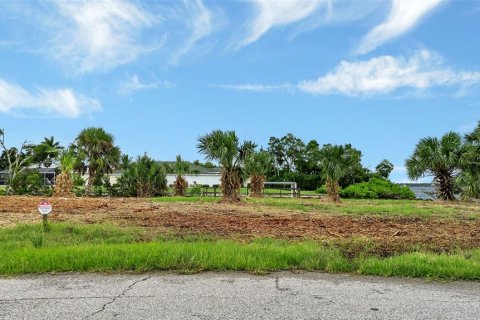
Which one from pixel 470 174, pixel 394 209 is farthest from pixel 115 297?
pixel 470 174

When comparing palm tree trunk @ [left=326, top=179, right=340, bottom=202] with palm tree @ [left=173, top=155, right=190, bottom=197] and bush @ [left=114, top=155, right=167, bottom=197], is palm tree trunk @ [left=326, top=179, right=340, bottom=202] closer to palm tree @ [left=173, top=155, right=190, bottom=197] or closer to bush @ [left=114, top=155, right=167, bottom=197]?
palm tree @ [left=173, top=155, right=190, bottom=197]

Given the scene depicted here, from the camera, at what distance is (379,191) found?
136 ft

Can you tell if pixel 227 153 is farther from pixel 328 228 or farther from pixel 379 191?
pixel 379 191

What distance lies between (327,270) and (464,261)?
206cm

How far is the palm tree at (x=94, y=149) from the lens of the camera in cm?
3656

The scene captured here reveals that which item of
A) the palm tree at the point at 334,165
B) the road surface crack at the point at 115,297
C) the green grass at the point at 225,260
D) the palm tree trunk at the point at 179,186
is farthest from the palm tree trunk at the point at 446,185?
the road surface crack at the point at 115,297

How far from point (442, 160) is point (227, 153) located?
1316 centimetres

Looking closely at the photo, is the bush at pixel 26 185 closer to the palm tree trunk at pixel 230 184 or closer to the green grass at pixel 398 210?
the palm tree trunk at pixel 230 184

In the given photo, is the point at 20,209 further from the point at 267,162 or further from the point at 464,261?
the point at 267,162

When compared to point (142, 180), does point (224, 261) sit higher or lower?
lower

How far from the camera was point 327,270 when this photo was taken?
662cm

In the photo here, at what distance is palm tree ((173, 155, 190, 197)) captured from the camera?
111 feet

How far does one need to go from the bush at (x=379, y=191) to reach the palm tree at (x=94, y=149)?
22.1m

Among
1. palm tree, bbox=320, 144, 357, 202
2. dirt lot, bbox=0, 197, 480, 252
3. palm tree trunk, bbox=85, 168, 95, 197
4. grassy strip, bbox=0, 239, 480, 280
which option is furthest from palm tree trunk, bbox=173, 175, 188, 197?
grassy strip, bbox=0, 239, 480, 280
